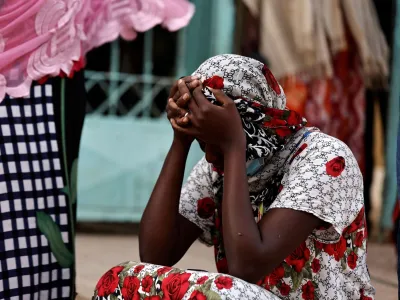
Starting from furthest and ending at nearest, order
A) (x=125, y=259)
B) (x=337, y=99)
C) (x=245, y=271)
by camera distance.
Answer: (x=337, y=99) → (x=125, y=259) → (x=245, y=271)

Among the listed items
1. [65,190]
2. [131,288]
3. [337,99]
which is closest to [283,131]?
[131,288]

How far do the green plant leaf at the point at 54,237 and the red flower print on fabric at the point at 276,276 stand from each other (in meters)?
0.85

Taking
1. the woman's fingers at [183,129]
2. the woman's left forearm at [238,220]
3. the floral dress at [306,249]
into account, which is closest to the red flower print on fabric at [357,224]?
the floral dress at [306,249]

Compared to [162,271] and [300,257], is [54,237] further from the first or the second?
[300,257]

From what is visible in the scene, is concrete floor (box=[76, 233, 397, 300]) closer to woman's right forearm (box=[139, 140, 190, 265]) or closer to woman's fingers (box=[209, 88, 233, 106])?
woman's right forearm (box=[139, 140, 190, 265])

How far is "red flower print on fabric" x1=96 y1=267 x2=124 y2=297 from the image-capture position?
223 centimetres

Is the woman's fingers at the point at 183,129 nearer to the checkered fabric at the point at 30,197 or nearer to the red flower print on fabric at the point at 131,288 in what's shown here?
the red flower print on fabric at the point at 131,288

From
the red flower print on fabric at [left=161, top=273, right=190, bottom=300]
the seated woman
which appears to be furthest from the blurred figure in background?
the red flower print on fabric at [left=161, top=273, right=190, bottom=300]

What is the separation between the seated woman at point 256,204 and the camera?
2164mm

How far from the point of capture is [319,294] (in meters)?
2.34

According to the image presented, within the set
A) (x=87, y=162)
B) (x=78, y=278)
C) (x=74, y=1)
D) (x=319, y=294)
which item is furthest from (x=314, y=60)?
(x=319, y=294)

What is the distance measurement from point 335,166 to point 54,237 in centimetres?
112

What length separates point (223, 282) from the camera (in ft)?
6.82

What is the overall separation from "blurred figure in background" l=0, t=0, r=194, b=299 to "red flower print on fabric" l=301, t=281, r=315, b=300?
95cm
